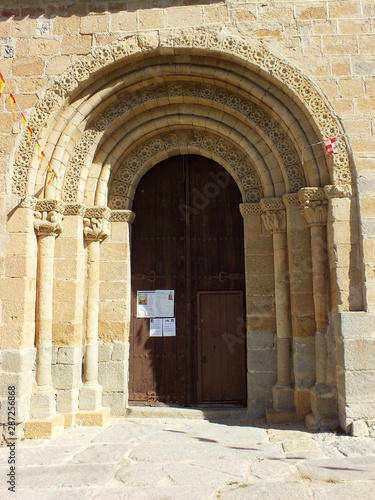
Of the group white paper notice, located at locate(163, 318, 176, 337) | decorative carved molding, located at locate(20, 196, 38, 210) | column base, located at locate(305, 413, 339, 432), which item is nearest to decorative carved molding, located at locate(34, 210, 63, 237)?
decorative carved molding, located at locate(20, 196, 38, 210)

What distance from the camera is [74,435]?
470cm

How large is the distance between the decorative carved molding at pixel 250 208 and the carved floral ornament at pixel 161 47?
1231 millimetres

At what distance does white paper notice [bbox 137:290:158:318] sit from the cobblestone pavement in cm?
142

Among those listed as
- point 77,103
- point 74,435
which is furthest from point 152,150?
point 74,435

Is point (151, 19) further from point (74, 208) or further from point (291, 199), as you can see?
point (291, 199)

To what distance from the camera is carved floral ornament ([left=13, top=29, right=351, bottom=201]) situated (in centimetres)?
502

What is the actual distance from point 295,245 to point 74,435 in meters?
3.30

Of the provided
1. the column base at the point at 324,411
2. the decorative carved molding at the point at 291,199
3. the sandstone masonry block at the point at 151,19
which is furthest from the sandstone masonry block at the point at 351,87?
the column base at the point at 324,411

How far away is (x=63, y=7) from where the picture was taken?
17.9ft

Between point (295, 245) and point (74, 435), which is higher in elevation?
point (295, 245)

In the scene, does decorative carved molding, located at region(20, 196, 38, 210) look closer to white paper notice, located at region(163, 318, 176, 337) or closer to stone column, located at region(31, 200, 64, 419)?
stone column, located at region(31, 200, 64, 419)

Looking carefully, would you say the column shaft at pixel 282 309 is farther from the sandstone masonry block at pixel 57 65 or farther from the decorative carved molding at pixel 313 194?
the sandstone masonry block at pixel 57 65

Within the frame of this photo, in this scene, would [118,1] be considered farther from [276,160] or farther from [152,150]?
[276,160]

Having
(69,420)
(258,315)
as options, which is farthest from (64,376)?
(258,315)
